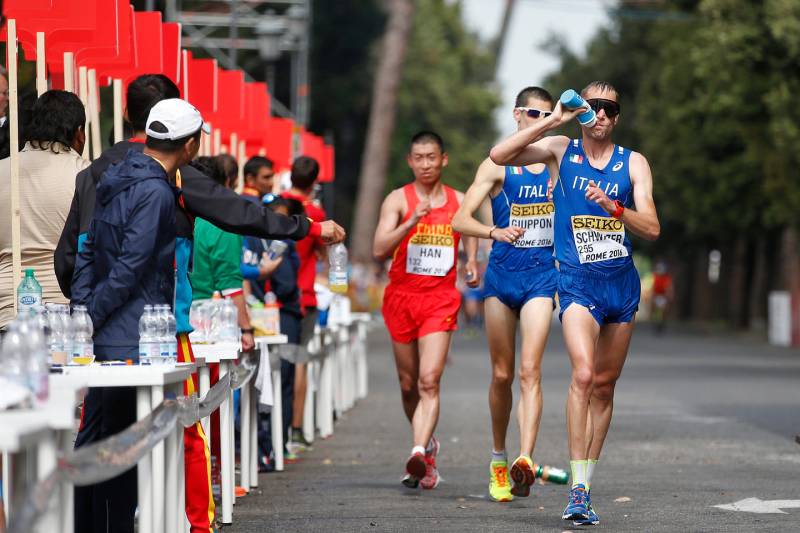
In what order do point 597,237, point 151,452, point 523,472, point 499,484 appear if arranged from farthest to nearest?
point 499,484 → point 523,472 → point 597,237 → point 151,452

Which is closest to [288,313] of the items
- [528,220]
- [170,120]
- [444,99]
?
[528,220]

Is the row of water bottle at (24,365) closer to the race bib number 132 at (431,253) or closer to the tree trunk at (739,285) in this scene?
the race bib number 132 at (431,253)

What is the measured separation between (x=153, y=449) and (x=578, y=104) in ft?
10.1

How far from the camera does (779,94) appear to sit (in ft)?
116

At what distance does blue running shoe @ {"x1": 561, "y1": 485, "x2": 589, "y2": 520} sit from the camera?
9062mm

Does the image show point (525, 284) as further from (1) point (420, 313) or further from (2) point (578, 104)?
(2) point (578, 104)

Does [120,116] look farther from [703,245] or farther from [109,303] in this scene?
[703,245]

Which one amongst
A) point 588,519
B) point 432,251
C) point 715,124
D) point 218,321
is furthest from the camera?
point 715,124

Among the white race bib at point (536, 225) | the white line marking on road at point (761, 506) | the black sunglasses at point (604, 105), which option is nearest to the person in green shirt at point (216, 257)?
the white race bib at point (536, 225)

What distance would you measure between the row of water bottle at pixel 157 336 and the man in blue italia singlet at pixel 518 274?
3.34 m

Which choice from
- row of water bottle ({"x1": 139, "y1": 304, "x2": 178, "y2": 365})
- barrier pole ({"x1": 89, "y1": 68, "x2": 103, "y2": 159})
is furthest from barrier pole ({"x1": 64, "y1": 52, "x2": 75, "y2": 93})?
row of water bottle ({"x1": 139, "y1": 304, "x2": 178, "y2": 365})

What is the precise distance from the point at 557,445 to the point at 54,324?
768 centimetres

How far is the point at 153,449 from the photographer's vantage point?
7012 millimetres

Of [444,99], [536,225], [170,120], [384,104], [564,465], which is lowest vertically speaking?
[564,465]
